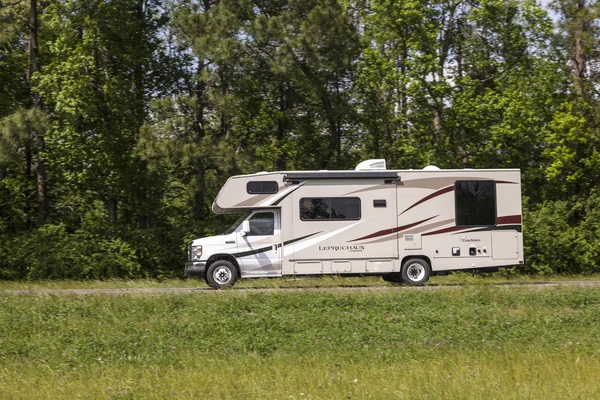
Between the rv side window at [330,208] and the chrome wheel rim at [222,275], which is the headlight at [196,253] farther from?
the rv side window at [330,208]

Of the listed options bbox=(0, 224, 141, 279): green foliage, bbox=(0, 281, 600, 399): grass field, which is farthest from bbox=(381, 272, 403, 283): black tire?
bbox=(0, 224, 141, 279): green foliage

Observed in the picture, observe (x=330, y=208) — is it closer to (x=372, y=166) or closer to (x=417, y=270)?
(x=372, y=166)

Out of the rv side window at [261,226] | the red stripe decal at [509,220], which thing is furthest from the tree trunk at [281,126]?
the red stripe decal at [509,220]

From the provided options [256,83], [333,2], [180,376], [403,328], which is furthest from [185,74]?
[180,376]

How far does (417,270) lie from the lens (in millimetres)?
19391

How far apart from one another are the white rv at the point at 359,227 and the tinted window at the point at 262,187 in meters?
0.02

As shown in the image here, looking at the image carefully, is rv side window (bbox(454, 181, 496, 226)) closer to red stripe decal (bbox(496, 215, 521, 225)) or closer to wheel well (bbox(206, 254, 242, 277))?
red stripe decal (bbox(496, 215, 521, 225))

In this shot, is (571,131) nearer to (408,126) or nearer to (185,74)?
(408,126)

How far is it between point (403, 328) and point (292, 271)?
6.90 metres

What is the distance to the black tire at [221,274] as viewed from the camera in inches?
741

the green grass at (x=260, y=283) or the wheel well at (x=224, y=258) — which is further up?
the wheel well at (x=224, y=258)

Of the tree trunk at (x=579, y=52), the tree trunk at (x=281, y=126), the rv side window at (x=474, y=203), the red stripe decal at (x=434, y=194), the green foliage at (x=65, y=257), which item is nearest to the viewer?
the red stripe decal at (x=434, y=194)

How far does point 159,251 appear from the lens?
25438 millimetres

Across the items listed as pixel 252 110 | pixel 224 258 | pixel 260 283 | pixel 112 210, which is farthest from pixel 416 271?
pixel 112 210
